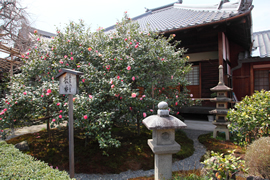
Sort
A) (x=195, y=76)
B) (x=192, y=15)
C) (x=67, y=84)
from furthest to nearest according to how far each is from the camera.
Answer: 1. (x=195, y=76)
2. (x=192, y=15)
3. (x=67, y=84)

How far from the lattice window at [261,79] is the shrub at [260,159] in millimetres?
7609

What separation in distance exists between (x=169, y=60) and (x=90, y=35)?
8.97ft

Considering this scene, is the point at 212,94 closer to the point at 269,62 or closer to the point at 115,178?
the point at 269,62

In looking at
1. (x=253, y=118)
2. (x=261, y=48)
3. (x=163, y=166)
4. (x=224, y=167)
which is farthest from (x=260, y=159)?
(x=261, y=48)

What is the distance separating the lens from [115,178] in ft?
11.3

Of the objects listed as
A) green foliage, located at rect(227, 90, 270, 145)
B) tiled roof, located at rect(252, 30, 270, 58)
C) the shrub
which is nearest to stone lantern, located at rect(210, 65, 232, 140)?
green foliage, located at rect(227, 90, 270, 145)

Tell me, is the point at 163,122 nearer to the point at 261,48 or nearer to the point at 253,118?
the point at 253,118

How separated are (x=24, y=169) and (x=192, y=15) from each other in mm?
9382

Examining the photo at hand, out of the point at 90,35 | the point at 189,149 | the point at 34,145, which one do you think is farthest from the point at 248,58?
the point at 34,145

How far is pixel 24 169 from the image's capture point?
92.4 inches

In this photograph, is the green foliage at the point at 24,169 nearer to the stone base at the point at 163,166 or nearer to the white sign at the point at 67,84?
the white sign at the point at 67,84

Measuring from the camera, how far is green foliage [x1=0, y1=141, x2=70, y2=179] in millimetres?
2215

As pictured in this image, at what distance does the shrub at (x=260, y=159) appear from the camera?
2.57 m

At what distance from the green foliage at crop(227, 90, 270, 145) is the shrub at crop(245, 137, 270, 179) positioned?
1010 mm
